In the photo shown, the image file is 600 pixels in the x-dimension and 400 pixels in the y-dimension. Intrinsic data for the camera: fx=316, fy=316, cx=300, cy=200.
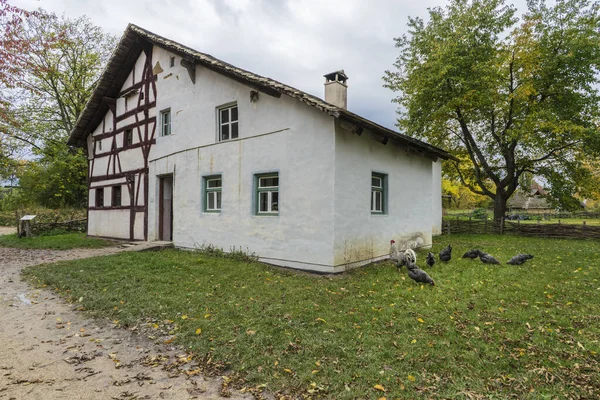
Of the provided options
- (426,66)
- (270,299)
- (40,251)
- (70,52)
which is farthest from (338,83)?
(70,52)

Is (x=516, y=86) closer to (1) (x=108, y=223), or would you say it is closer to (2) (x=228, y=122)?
(2) (x=228, y=122)

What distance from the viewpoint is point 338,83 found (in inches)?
412

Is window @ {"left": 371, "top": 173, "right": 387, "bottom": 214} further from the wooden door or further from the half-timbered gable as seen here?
the half-timbered gable

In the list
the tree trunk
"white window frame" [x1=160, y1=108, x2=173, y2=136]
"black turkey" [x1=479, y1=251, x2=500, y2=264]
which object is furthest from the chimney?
the tree trunk

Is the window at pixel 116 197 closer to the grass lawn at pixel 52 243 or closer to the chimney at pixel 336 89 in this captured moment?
the grass lawn at pixel 52 243

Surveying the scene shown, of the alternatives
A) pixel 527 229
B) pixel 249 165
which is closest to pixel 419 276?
pixel 249 165

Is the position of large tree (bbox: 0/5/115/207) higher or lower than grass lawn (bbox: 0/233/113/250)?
higher

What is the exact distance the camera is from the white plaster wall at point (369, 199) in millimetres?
8023

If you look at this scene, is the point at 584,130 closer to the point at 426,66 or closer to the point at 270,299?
the point at 426,66

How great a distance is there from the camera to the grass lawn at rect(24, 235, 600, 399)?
10.5 feet

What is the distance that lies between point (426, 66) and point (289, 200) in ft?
46.8

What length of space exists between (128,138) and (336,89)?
1003 centimetres

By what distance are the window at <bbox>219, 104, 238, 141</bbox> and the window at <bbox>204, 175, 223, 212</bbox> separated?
139 cm

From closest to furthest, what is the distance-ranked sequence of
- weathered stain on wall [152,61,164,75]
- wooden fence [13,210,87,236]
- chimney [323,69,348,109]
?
chimney [323,69,348,109] → weathered stain on wall [152,61,164,75] → wooden fence [13,210,87,236]
